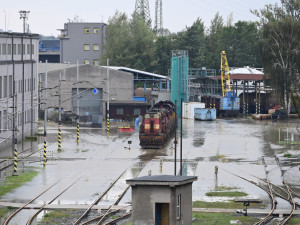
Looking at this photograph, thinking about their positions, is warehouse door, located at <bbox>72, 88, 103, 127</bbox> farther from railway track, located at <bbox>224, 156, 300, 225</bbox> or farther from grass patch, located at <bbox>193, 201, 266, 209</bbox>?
grass patch, located at <bbox>193, 201, 266, 209</bbox>

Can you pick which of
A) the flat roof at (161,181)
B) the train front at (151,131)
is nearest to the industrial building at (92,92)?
the train front at (151,131)

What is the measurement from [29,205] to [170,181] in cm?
1187

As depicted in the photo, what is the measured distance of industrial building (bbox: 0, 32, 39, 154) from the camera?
201 feet

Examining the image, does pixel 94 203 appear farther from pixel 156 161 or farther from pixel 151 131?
pixel 151 131

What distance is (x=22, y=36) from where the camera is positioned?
217 ft

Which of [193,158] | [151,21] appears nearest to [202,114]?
[193,158]

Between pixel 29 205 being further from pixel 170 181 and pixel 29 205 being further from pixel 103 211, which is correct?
pixel 170 181

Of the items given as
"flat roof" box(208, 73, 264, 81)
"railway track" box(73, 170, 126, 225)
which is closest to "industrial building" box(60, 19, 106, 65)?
"flat roof" box(208, 73, 264, 81)

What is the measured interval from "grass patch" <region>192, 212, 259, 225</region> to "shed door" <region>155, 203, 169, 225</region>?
456 centimetres

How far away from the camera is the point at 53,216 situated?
116ft

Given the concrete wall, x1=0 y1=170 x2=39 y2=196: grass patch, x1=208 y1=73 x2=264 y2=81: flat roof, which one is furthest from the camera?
x1=208 y1=73 x2=264 y2=81: flat roof

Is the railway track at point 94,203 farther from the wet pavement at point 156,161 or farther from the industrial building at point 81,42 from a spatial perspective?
the industrial building at point 81,42

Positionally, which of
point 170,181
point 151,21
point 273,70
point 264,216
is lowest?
point 264,216

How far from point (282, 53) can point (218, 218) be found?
2459 inches
